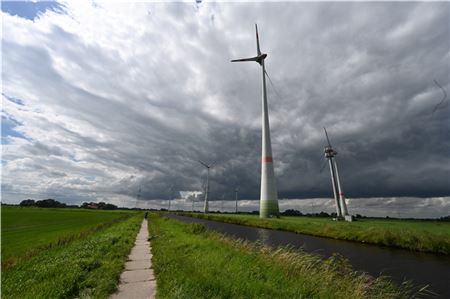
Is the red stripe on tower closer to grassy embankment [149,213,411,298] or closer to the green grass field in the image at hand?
the green grass field

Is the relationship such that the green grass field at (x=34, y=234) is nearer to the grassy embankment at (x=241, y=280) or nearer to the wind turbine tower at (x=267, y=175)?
the grassy embankment at (x=241, y=280)

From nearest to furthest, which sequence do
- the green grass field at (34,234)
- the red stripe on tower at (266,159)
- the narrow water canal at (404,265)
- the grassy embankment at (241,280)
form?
the grassy embankment at (241,280) → the narrow water canal at (404,265) → the green grass field at (34,234) → the red stripe on tower at (266,159)

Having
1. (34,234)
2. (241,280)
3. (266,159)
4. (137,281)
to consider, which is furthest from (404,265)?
(34,234)

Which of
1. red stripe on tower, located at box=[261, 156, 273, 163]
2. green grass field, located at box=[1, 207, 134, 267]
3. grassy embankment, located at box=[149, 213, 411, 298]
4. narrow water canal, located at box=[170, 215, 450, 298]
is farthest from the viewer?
red stripe on tower, located at box=[261, 156, 273, 163]

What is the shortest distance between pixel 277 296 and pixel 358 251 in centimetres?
2468

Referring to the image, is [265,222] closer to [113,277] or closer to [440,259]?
[440,259]

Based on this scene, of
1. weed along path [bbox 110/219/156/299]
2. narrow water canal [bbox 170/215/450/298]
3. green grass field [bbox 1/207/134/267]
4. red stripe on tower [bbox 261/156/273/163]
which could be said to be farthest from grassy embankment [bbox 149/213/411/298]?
red stripe on tower [bbox 261/156/273/163]

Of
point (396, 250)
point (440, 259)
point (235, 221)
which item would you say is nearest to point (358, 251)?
point (396, 250)

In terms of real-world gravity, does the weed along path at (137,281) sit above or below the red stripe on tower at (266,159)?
below

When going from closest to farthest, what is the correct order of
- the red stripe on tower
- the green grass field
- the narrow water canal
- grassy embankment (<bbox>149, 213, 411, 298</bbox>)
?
grassy embankment (<bbox>149, 213, 411, 298</bbox>)
the narrow water canal
the green grass field
the red stripe on tower

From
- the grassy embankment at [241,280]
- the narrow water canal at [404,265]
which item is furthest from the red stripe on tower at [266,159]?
the grassy embankment at [241,280]

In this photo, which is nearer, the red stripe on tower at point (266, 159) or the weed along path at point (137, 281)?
the weed along path at point (137, 281)

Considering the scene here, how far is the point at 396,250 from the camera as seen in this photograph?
29.3 m

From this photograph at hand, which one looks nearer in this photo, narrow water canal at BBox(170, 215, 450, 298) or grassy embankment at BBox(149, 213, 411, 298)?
grassy embankment at BBox(149, 213, 411, 298)
